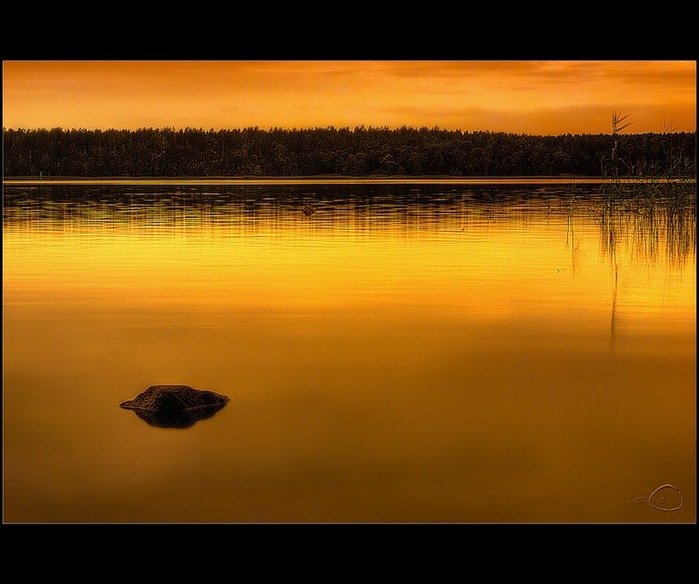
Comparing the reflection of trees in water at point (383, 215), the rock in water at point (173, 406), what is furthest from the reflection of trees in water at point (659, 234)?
the rock in water at point (173, 406)

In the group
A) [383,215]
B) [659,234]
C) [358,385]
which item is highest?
[383,215]

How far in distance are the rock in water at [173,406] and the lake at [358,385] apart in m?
0.10

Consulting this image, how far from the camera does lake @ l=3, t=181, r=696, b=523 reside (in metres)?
5.57

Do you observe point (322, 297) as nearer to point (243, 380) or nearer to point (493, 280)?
point (493, 280)

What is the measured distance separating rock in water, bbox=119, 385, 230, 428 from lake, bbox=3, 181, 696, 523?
0.10 metres

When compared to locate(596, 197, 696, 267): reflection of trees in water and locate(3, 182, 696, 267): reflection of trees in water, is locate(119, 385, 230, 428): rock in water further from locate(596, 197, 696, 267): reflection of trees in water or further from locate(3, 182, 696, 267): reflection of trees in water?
locate(3, 182, 696, 267): reflection of trees in water

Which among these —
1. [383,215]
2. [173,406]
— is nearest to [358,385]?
[173,406]

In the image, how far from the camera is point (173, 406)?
6.80 metres

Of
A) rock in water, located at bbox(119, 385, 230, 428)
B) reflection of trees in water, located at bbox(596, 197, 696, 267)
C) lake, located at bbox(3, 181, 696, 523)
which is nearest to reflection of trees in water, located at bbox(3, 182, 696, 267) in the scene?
reflection of trees in water, located at bbox(596, 197, 696, 267)

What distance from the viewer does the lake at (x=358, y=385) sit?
5.57 metres

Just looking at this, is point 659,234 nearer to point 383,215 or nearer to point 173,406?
point 383,215

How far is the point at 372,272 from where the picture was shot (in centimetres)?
1438

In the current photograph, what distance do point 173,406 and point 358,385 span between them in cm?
152

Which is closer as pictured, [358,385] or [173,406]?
[173,406]
